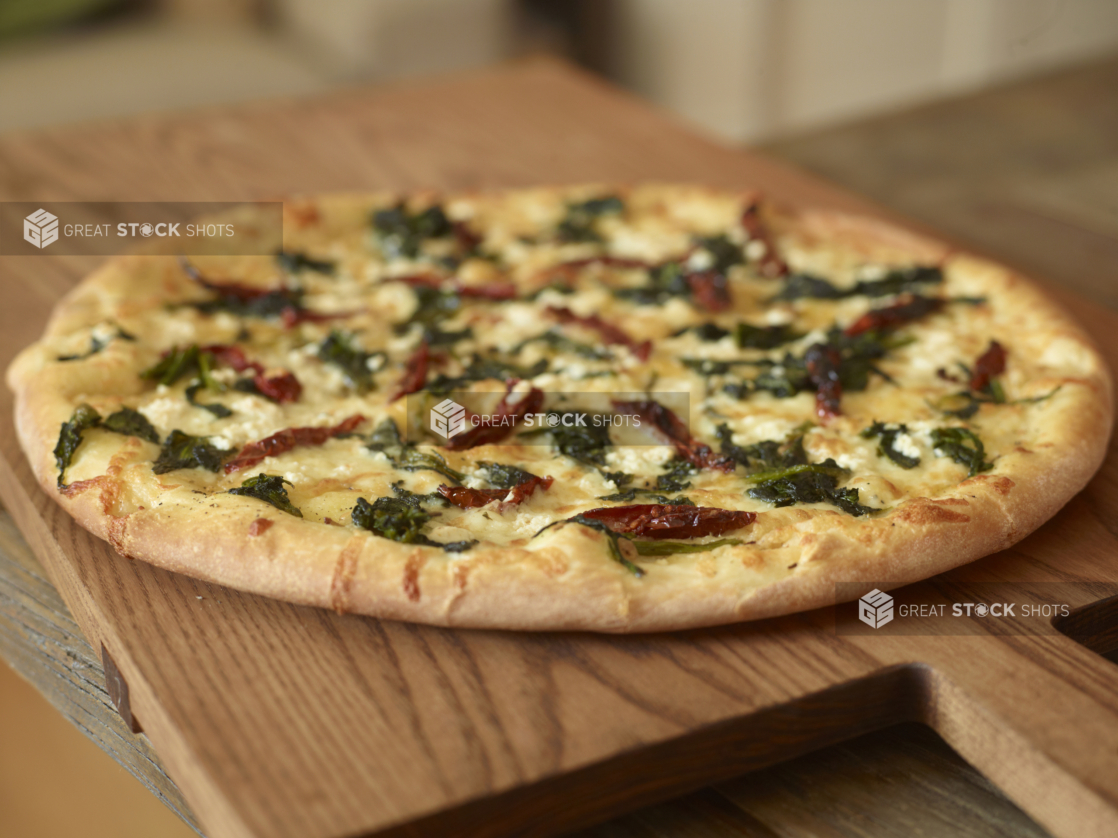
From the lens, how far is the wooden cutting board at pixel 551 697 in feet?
5.77

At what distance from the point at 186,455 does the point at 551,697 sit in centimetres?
107

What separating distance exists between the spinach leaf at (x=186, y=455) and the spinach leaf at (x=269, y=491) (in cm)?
14

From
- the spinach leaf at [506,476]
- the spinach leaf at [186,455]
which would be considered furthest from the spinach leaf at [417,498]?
the spinach leaf at [186,455]

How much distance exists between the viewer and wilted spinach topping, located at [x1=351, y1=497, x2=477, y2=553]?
2.20 meters

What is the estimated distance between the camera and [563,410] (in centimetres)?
276

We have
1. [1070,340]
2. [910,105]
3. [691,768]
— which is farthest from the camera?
[910,105]

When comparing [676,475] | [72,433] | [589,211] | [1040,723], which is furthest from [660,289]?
[1040,723]

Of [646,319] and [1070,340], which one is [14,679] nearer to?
[646,319]

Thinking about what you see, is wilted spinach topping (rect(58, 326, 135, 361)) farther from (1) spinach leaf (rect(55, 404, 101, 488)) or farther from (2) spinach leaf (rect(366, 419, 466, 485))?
(2) spinach leaf (rect(366, 419, 466, 485))

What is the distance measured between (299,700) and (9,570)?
1146 millimetres

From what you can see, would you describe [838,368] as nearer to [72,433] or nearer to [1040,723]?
[1040,723]

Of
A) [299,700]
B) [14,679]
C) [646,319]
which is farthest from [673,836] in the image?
[14,679]

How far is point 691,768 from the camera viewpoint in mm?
1901

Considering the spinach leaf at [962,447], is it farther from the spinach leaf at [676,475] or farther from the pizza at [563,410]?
the spinach leaf at [676,475]
